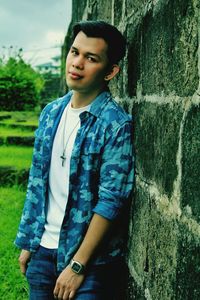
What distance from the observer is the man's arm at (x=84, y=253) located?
6.20 ft

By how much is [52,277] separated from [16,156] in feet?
16.5

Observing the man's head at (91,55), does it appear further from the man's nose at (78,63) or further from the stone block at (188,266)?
the stone block at (188,266)

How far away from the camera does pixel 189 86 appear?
1.32m

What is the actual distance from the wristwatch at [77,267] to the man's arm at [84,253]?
0.04 feet

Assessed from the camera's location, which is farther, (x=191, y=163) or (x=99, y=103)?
(x=99, y=103)

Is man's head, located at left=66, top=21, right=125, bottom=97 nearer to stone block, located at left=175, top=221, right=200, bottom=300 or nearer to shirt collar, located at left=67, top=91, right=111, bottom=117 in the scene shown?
shirt collar, located at left=67, top=91, right=111, bottom=117

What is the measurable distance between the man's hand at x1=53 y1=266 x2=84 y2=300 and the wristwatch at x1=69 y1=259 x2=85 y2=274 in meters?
0.02

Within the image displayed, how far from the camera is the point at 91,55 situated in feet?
6.46

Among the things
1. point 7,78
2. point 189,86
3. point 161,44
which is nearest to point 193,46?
point 189,86

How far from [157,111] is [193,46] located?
1.23 feet

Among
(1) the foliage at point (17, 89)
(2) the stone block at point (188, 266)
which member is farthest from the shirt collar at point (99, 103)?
(1) the foliage at point (17, 89)

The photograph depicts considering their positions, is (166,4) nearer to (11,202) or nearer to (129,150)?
(129,150)

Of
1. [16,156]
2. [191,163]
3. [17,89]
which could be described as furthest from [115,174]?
[17,89]

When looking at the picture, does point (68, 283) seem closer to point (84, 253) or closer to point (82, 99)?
point (84, 253)
